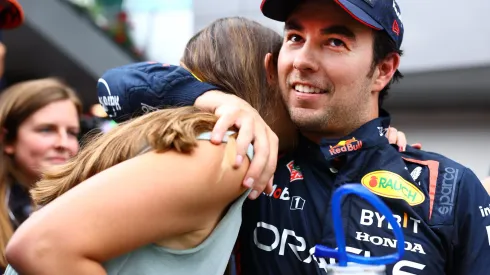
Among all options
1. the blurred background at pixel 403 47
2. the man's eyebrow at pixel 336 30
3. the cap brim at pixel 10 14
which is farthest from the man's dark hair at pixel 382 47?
the blurred background at pixel 403 47

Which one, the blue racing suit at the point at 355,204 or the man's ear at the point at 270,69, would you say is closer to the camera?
the blue racing suit at the point at 355,204

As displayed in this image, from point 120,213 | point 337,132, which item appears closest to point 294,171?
point 337,132

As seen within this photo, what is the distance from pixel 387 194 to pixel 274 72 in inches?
22.3

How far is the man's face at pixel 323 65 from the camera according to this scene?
2121mm

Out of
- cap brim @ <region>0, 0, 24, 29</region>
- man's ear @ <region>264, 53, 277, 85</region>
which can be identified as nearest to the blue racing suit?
man's ear @ <region>264, 53, 277, 85</region>

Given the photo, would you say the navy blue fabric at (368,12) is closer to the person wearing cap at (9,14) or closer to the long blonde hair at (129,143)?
the long blonde hair at (129,143)

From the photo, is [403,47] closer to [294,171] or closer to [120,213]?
[294,171]

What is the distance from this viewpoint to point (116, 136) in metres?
1.73

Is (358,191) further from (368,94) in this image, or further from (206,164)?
(368,94)

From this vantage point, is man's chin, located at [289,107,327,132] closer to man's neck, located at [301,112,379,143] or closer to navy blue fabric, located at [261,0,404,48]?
man's neck, located at [301,112,379,143]

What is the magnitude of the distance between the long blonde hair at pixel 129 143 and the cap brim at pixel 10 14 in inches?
57.9

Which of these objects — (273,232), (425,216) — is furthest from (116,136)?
(425,216)

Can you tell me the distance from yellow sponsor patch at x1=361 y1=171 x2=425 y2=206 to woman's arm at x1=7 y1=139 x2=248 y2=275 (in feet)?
2.06

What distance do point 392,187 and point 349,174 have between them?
5.3 inches
